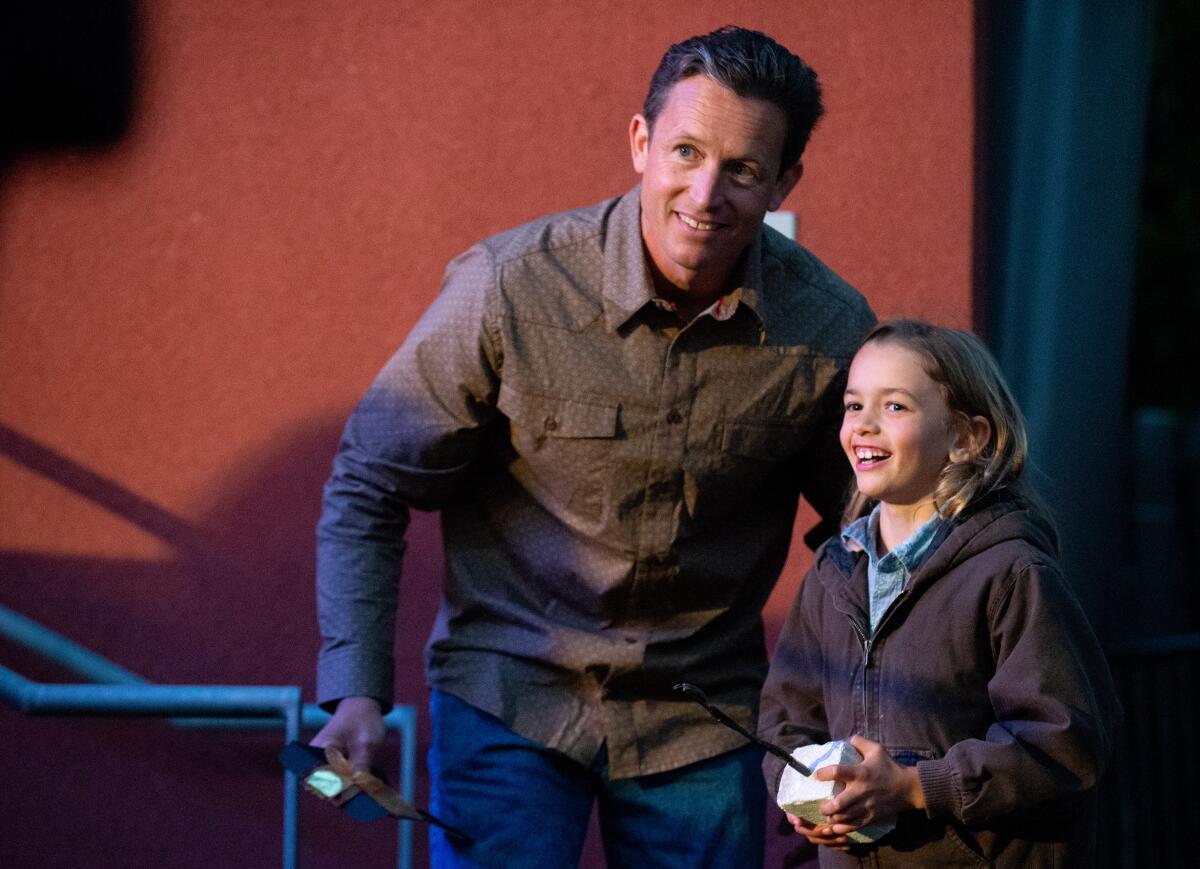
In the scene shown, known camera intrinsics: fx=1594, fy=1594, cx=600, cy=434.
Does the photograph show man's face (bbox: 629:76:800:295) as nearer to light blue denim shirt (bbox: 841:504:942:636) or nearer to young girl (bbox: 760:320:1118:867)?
→ young girl (bbox: 760:320:1118:867)

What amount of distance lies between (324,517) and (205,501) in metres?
1.04

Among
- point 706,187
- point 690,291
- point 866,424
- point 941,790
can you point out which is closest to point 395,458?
point 690,291

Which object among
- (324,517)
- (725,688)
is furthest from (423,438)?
(725,688)

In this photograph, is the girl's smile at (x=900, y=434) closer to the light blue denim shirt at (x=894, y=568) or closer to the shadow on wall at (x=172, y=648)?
the light blue denim shirt at (x=894, y=568)

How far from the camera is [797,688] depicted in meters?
2.51

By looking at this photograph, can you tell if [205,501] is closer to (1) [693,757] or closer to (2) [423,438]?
(2) [423,438]

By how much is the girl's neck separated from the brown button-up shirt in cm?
35

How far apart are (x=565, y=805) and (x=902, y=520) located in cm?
75

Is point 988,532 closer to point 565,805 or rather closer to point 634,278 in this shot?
point 634,278

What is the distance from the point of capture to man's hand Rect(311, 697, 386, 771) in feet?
7.98

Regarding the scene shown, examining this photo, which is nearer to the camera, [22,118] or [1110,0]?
[22,118]

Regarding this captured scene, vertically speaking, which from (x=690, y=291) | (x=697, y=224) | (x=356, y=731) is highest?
(x=697, y=224)

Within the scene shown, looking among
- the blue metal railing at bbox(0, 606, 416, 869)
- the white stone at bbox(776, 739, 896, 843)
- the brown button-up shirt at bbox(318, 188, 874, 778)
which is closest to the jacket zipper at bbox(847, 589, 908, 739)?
the white stone at bbox(776, 739, 896, 843)

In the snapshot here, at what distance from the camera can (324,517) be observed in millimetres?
2717
